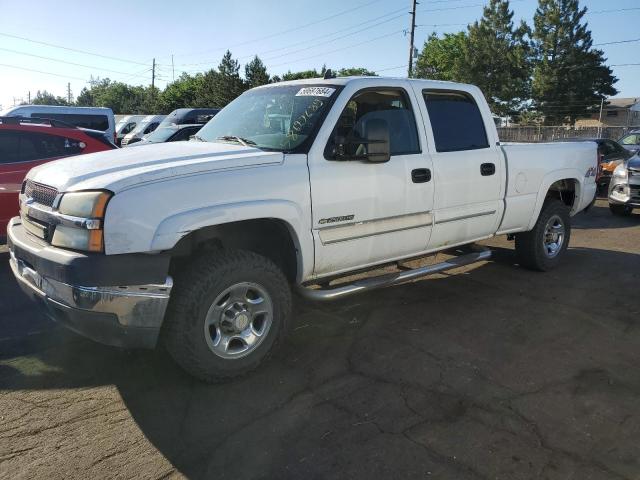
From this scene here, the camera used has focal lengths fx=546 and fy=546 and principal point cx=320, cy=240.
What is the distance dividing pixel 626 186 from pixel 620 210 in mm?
673

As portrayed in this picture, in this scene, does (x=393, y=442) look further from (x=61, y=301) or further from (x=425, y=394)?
(x=61, y=301)

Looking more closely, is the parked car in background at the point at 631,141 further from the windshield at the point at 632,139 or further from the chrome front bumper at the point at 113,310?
the chrome front bumper at the point at 113,310

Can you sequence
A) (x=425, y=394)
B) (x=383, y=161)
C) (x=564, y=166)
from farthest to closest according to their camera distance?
1. (x=564, y=166)
2. (x=383, y=161)
3. (x=425, y=394)

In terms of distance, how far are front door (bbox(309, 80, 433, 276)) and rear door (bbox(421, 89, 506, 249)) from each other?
18cm

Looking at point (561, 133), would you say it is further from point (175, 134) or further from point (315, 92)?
point (315, 92)

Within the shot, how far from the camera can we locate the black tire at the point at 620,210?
11069mm

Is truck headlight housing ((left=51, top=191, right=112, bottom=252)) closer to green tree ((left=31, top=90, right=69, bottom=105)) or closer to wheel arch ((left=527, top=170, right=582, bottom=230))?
wheel arch ((left=527, top=170, right=582, bottom=230))

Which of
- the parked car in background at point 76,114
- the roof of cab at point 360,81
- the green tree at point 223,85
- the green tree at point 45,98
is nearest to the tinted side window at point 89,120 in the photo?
the parked car in background at point 76,114

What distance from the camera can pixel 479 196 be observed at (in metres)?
5.19

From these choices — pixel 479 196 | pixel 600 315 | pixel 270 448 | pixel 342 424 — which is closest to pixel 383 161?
pixel 479 196

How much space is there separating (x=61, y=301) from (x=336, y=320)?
2377mm

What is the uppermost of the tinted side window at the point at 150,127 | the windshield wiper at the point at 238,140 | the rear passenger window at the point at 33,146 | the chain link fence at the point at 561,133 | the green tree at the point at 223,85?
the green tree at the point at 223,85

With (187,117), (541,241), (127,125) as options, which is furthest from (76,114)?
(127,125)

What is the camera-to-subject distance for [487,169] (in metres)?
5.23
